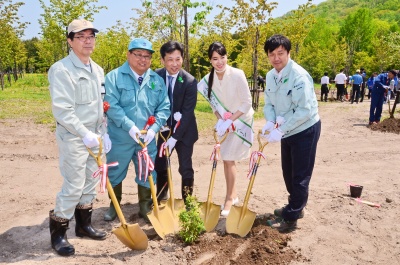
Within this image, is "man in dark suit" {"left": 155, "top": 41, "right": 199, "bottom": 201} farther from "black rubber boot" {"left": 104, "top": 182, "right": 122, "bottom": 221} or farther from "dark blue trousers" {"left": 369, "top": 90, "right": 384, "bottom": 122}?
"dark blue trousers" {"left": 369, "top": 90, "right": 384, "bottom": 122}

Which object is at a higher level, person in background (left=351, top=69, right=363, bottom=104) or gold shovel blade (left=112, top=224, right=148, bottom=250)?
person in background (left=351, top=69, right=363, bottom=104)

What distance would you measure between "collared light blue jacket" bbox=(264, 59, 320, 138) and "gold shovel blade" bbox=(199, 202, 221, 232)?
1131mm

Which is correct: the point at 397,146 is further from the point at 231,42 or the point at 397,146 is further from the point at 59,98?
the point at 231,42

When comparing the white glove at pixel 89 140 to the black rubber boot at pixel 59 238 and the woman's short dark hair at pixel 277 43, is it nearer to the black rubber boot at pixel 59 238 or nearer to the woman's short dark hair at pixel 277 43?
the black rubber boot at pixel 59 238

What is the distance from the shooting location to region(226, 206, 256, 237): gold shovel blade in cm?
374

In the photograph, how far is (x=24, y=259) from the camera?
3.30m

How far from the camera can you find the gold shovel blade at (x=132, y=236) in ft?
10.8

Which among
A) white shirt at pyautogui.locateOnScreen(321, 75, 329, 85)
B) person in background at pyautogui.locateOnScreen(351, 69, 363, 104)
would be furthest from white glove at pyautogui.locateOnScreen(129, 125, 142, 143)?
white shirt at pyautogui.locateOnScreen(321, 75, 329, 85)

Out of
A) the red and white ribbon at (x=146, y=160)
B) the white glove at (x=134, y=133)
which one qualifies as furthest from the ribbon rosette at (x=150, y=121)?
the red and white ribbon at (x=146, y=160)

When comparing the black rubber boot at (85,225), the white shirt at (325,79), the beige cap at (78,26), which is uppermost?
the beige cap at (78,26)

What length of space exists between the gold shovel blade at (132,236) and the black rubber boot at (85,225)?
49 centimetres

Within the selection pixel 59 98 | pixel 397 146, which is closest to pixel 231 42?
pixel 397 146

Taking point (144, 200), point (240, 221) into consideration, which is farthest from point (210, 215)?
point (144, 200)

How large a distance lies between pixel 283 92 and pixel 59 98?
7.17 ft
